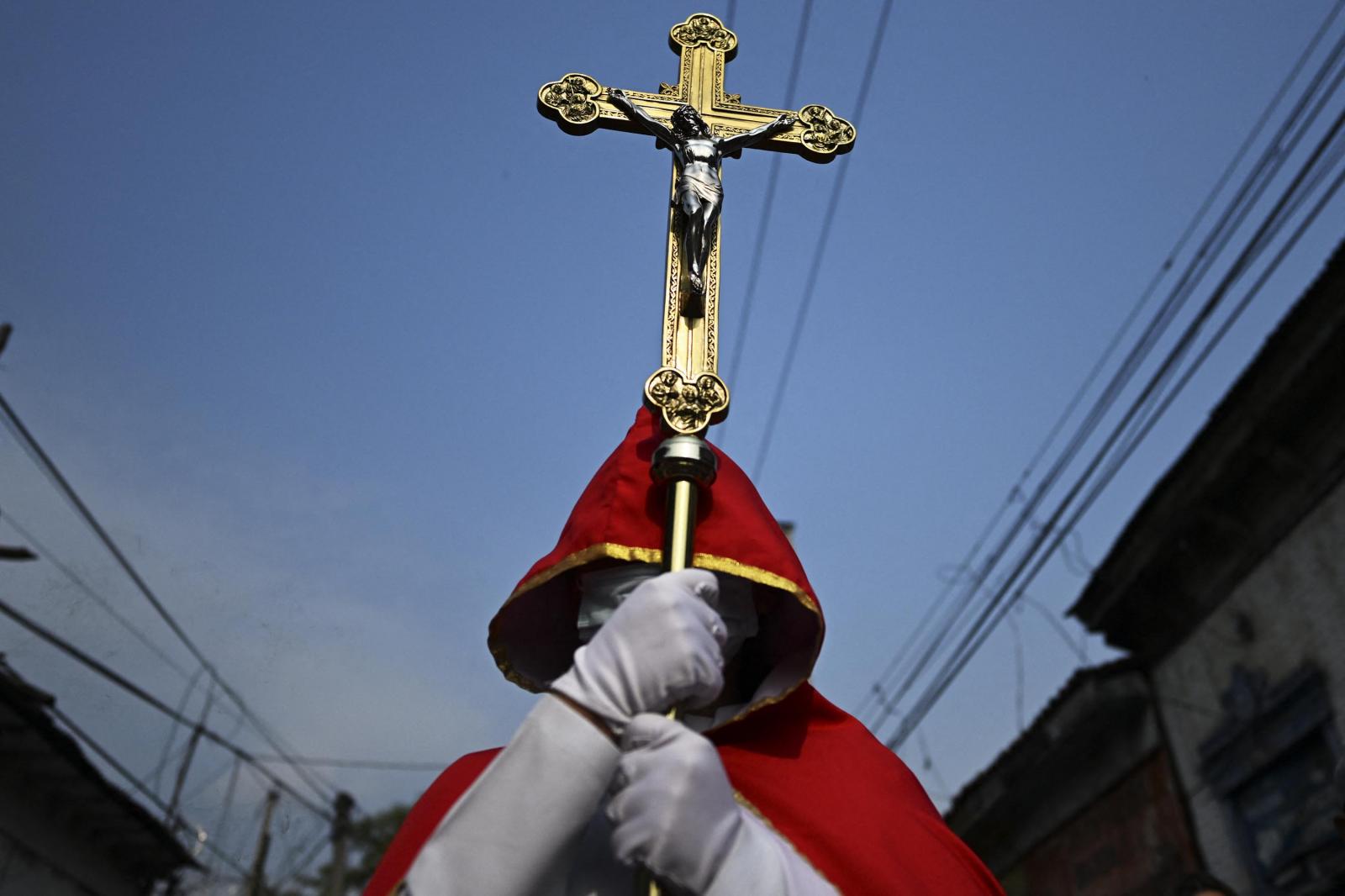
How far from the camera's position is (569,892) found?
7.32 ft

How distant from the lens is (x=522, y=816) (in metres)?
2.05

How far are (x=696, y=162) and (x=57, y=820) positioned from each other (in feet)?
39.6

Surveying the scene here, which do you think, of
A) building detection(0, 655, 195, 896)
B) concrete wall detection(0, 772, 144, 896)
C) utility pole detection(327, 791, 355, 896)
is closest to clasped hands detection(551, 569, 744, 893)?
building detection(0, 655, 195, 896)

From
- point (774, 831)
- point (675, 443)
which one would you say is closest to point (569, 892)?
point (774, 831)

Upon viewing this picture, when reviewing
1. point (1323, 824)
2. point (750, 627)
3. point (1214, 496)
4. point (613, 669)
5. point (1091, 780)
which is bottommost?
point (613, 669)

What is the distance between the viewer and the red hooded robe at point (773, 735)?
97.0 inches

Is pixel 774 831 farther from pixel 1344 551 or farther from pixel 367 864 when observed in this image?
pixel 367 864

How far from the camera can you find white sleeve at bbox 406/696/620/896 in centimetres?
204

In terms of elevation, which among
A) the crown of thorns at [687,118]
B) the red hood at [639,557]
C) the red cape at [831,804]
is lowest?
the red cape at [831,804]

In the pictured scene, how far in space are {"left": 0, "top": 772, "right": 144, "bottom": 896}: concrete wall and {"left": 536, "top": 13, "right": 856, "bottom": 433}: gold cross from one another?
10.6 metres

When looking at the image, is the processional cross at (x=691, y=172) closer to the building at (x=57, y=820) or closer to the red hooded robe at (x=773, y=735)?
the red hooded robe at (x=773, y=735)

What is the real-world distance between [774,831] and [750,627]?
0.49 m

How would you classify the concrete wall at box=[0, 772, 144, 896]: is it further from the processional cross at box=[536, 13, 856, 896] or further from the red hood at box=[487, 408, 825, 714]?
the processional cross at box=[536, 13, 856, 896]

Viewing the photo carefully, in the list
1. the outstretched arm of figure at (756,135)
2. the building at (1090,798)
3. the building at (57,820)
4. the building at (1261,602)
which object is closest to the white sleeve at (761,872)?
the outstretched arm of figure at (756,135)
